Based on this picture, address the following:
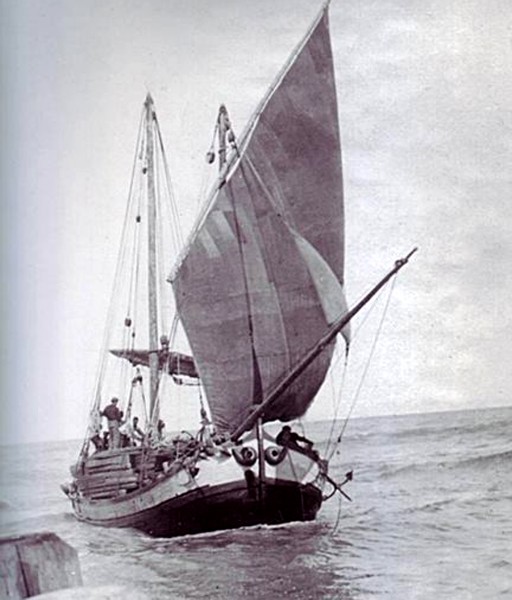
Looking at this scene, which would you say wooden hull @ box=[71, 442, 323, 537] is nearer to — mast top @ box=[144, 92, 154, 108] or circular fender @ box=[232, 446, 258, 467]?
circular fender @ box=[232, 446, 258, 467]

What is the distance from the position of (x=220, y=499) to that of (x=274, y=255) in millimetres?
531

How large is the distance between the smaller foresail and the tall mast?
1 cm

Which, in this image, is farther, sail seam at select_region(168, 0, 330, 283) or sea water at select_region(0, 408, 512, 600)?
sail seam at select_region(168, 0, 330, 283)

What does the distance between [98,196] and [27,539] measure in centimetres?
74

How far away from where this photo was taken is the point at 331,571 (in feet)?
7.56

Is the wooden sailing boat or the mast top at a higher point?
the mast top

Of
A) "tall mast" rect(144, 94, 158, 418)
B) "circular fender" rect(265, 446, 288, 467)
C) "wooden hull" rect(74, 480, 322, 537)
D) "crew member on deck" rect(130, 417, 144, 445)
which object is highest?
"tall mast" rect(144, 94, 158, 418)

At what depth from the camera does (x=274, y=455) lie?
2381 millimetres

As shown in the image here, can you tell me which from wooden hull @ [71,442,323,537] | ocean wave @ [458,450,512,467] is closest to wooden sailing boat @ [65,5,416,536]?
wooden hull @ [71,442,323,537]

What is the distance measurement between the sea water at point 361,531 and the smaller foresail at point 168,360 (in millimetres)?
218

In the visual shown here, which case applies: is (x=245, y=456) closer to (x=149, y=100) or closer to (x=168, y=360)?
(x=168, y=360)

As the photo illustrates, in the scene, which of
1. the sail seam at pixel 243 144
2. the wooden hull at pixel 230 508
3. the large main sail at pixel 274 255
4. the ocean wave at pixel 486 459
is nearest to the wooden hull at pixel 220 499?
the wooden hull at pixel 230 508

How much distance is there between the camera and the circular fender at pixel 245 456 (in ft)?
7.83

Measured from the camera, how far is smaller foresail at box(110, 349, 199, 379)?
7.80ft
